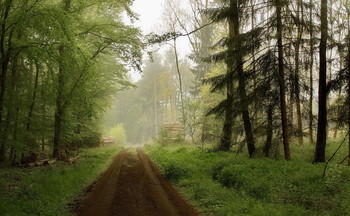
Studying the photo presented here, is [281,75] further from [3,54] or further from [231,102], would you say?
[3,54]

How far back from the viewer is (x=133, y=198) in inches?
351

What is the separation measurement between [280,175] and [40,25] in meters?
10.7

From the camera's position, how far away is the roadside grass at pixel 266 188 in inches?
273

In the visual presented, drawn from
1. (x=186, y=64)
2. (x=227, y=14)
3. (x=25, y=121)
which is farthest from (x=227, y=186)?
(x=186, y=64)

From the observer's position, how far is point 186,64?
61281 mm

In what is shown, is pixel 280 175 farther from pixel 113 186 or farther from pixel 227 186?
pixel 113 186

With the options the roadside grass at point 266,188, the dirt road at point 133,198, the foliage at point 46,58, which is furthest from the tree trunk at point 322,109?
the foliage at point 46,58

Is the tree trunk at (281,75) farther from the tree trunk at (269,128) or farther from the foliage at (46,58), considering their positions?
the foliage at (46,58)

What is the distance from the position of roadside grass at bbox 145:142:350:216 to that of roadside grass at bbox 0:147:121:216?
13.7 ft

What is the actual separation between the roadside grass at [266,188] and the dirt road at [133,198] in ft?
1.88

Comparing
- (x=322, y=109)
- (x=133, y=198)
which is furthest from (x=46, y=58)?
(x=322, y=109)

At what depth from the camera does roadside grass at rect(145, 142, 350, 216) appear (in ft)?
22.8

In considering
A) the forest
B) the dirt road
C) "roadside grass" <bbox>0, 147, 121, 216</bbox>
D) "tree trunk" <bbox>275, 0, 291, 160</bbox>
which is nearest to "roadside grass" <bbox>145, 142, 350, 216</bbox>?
the forest

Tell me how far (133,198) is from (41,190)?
3407 mm
